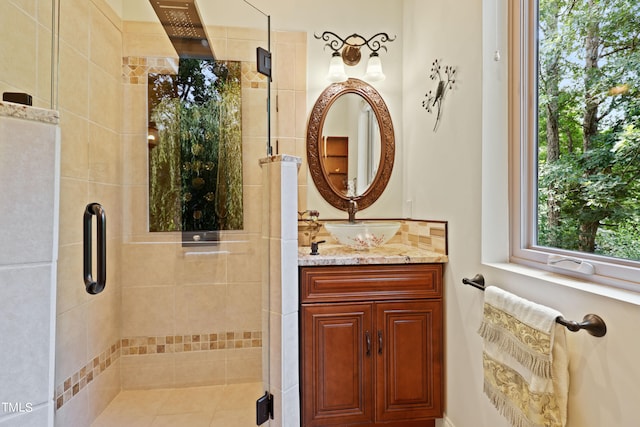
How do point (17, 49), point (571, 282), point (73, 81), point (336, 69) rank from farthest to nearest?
point (336, 69)
point (73, 81)
point (17, 49)
point (571, 282)

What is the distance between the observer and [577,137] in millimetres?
1033

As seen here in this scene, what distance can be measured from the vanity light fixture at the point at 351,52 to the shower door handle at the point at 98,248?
1.64 m

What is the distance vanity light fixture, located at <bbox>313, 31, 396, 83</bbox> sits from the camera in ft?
6.89

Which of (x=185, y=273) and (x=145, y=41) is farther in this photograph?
(x=185, y=273)

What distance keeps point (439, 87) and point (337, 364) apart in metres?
1.62

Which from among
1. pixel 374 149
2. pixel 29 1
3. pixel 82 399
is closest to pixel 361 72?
pixel 374 149

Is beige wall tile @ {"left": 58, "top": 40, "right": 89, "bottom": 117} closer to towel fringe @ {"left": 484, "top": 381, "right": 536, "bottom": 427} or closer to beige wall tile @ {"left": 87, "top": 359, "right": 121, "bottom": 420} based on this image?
beige wall tile @ {"left": 87, "top": 359, "right": 121, "bottom": 420}

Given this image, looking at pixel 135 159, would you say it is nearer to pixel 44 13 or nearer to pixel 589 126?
pixel 44 13

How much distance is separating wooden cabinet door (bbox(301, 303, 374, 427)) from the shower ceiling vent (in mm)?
1722

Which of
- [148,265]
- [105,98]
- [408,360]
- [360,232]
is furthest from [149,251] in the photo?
[408,360]

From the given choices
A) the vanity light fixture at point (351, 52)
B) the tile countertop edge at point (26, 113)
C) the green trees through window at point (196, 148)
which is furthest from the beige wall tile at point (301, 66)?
the tile countertop edge at point (26, 113)

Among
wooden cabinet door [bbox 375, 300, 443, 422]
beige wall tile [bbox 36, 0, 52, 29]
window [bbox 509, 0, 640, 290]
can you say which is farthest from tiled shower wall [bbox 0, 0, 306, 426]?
window [bbox 509, 0, 640, 290]

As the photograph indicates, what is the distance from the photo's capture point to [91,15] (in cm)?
156

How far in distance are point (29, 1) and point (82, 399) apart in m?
1.81
